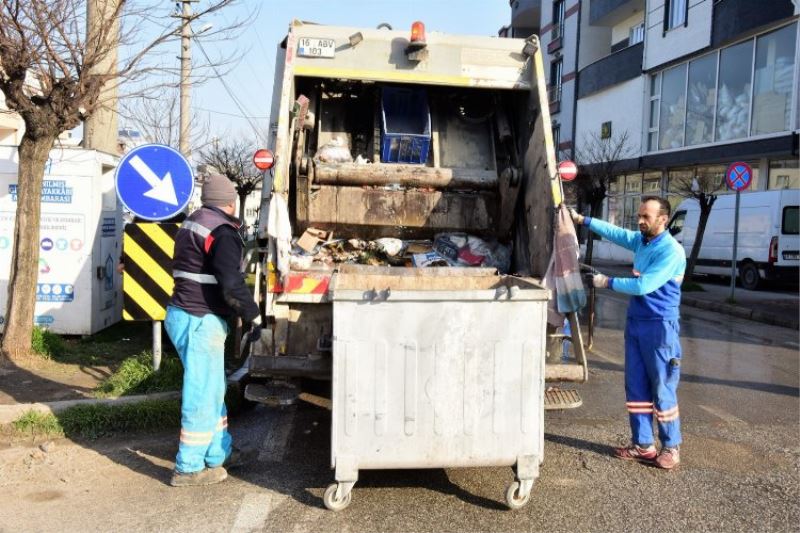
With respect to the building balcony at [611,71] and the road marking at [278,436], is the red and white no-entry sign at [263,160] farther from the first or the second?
the building balcony at [611,71]

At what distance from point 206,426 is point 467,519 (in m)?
1.51

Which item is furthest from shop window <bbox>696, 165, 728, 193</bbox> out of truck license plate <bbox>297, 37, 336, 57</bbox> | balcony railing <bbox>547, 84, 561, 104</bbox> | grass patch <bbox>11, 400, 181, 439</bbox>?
grass patch <bbox>11, 400, 181, 439</bbox>

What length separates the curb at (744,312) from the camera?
11070 millimetres

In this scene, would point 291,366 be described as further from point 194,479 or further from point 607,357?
point 607,357

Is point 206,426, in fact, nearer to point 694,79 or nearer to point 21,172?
point 21,172

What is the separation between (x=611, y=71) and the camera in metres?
25.2

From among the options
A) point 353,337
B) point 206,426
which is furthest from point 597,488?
point 206,426

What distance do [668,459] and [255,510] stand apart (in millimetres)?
2453

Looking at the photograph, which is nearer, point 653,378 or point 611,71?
point 653,378

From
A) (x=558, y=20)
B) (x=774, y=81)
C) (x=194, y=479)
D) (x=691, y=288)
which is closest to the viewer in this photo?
(x=194, y=479)

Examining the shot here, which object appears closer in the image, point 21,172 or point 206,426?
point 206,426

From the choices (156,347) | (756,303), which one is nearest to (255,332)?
(156,347)

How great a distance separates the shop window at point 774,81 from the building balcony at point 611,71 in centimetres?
611

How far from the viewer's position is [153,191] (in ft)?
18.4
